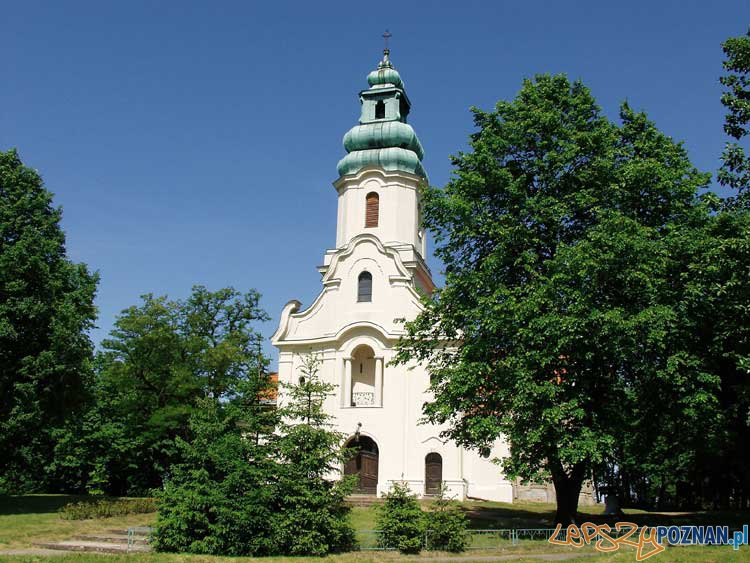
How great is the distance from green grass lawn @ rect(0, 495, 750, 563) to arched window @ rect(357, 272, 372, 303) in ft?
36.5

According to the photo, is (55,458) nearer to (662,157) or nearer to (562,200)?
(562,200)

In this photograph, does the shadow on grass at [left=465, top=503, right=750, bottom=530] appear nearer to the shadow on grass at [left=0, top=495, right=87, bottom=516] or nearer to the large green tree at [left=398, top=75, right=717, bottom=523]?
the large green tree at [left=398, top=75, right=717, bottom=523]

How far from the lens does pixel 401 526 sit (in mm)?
16953

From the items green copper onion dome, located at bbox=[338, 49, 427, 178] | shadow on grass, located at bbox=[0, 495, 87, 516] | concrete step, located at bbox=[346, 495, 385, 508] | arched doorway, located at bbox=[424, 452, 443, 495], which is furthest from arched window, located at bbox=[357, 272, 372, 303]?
shadow on grass, located at bbox=[0, 495, 87, 516]

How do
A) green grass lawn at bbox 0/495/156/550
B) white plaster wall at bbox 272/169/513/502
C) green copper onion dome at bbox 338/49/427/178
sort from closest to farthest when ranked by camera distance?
green grass lawn at bbox 0/495/156/550
white plaster wall at bbox 272/169/513/502
green copper onion dome at bbox 338/49/427/178

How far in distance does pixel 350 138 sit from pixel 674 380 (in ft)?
88.7

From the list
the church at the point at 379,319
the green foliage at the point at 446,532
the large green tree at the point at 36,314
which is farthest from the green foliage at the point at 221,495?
the church at the point at 379,319

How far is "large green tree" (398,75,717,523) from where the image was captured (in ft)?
59.6

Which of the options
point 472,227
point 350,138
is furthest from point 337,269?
point 472,227

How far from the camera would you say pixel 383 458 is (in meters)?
33.9

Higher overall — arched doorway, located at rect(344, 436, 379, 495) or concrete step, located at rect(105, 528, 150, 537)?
arched doorway, located at rect(344, 436, 379, 495)

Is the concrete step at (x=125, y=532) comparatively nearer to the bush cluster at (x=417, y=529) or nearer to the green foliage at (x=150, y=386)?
the bush cluster at (x=417, y=529)

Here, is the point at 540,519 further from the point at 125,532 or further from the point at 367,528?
the point at 125,532

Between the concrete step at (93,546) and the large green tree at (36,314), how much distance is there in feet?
23.1
